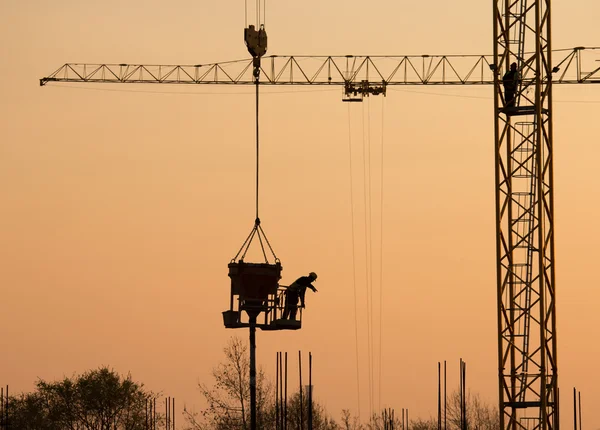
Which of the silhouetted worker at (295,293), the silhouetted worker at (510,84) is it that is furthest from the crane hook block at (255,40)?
the silhouetted worker at (295,293)

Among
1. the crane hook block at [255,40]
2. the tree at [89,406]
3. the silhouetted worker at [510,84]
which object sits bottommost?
the tree at [89,406]

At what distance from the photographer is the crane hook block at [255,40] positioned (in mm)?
70312

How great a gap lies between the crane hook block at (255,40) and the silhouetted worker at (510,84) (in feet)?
41.7

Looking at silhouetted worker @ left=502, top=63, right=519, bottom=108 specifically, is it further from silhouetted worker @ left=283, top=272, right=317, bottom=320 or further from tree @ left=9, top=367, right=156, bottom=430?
tree @ left=9, top=367, right=156, bottom=430

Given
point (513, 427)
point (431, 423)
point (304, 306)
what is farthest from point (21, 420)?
point (304, 306)

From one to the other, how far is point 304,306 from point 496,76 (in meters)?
15.7

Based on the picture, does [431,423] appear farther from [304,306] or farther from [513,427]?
[304,306]

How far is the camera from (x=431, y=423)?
14450 cm

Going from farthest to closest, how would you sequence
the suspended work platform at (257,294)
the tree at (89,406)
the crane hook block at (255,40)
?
the tree at (89,406)
the crane hook block at (255,40)
the suspended work platform at (257,294)

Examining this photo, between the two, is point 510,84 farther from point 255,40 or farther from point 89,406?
point 89,406

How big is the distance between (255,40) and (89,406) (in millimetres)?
45514

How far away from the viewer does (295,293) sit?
166 ft

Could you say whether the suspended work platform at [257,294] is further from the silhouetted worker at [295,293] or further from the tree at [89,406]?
the tree at [89,406]

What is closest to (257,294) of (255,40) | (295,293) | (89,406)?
(295,293)
